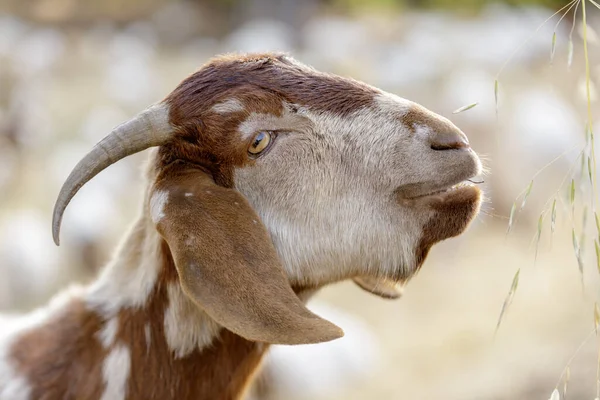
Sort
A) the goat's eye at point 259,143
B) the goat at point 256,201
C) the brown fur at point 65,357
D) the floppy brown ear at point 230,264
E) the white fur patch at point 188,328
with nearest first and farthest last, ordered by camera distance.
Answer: the floppy brown ear at point 230,264 → the goat at point 256,201 → the goat's eye at point 259,143 → the white fur patch at point 188,328 → the brown fur at point 65,357

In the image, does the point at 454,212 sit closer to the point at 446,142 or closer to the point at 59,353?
the point at 446,142

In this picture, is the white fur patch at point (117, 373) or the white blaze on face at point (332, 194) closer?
the white blaze on face at point (332, 194)

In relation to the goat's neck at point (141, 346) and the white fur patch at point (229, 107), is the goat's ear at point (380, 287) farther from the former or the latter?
the white fur patch at point (229, 107)

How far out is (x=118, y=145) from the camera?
2281 mm

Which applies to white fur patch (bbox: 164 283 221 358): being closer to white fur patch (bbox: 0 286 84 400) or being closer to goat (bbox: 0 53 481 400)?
goat (bbox: 0 53 481 400)

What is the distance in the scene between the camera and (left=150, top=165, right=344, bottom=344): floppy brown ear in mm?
2020

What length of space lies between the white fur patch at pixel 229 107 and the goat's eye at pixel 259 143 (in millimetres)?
90

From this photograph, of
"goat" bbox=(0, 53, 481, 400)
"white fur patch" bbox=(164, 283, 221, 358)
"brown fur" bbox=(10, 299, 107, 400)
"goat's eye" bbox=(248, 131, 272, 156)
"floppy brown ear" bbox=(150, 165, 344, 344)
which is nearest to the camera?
"floppy brown ear" bbox=(150, 165, 344, 344)

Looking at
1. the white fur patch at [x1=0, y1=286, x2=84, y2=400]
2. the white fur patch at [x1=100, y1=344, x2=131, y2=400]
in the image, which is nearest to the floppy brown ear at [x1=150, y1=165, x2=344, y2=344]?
the white fur patch at [x1=100, y1=344, x2=131, y2=400]

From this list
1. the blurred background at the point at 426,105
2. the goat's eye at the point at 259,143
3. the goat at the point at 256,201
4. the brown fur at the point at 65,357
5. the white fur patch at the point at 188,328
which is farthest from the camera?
the blurred background at the point at 426,105

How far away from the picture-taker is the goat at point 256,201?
2.20 meters

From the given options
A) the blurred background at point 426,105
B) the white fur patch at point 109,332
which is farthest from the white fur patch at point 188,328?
the blurred background at point 426,105

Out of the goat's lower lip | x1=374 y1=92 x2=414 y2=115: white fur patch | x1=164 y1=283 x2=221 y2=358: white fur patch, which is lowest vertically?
x1=164 y1=283 x2=221 y2=358: white fur patch

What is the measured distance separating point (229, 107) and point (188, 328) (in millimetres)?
671
